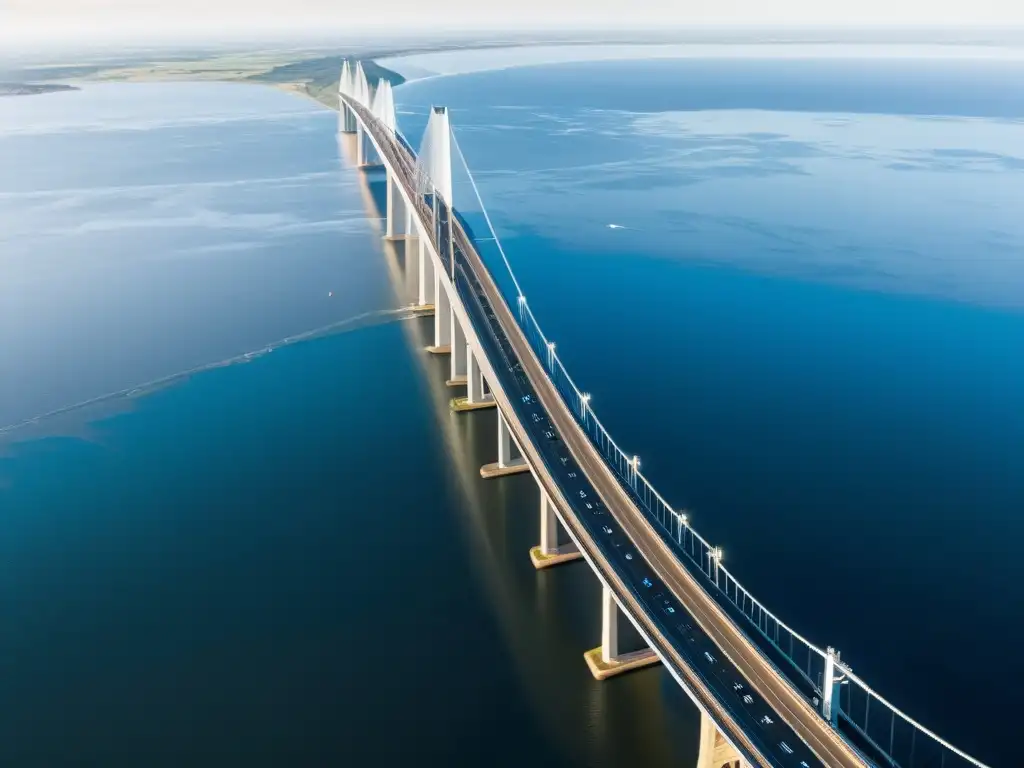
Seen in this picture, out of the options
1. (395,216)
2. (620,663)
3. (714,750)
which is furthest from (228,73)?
(714,750)

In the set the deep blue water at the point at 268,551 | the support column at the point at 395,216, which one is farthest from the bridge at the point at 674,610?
the support column at the point at 395,216

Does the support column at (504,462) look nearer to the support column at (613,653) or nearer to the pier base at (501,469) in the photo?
the pier base at (501,469)

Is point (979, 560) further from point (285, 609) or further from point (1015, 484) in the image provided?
point (285, 609)

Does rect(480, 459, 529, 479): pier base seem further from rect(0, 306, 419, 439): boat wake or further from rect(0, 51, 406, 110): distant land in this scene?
rect(0, 51, 406, 110): distant land

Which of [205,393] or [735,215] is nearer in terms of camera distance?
[205,393]

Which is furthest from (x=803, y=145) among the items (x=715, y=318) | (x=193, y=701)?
(x=193, y=701)
